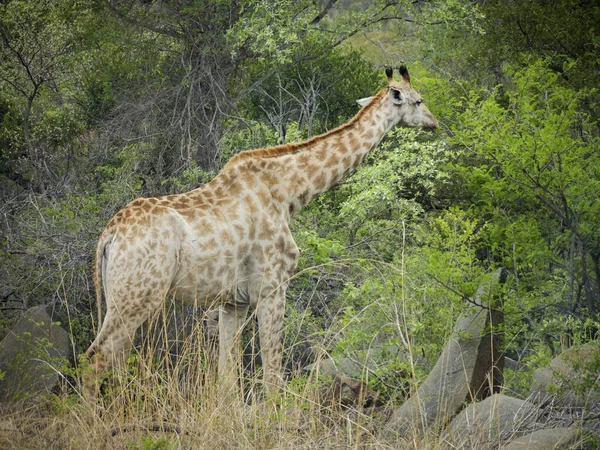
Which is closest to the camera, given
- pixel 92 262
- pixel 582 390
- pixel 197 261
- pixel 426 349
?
pixel 582 390

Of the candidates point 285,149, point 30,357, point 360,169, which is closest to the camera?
point 285,149

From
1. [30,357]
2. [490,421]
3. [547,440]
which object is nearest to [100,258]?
[30,357]

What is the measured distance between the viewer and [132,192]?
10164mm

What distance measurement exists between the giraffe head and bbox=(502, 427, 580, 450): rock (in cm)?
301

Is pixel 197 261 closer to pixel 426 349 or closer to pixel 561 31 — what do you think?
pixel 426 349

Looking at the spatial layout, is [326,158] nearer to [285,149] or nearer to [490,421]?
[285,149]

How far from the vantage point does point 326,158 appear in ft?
23.2

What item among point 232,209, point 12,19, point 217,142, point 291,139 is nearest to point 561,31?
point 291,139

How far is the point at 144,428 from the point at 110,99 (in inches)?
384

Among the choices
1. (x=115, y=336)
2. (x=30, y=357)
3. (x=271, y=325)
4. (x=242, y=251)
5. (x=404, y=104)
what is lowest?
(x=30, y=357)

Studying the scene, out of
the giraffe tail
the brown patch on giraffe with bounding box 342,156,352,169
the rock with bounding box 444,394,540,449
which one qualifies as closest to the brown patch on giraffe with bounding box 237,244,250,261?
the giraffe tail

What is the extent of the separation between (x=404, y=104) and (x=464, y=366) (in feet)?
7.81

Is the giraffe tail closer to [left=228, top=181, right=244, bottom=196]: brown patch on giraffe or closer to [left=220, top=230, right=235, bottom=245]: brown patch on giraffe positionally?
[left=220, top=230, right=235, bottom=245]: brown patch on giraffe

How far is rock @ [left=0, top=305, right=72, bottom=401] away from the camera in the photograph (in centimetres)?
734
